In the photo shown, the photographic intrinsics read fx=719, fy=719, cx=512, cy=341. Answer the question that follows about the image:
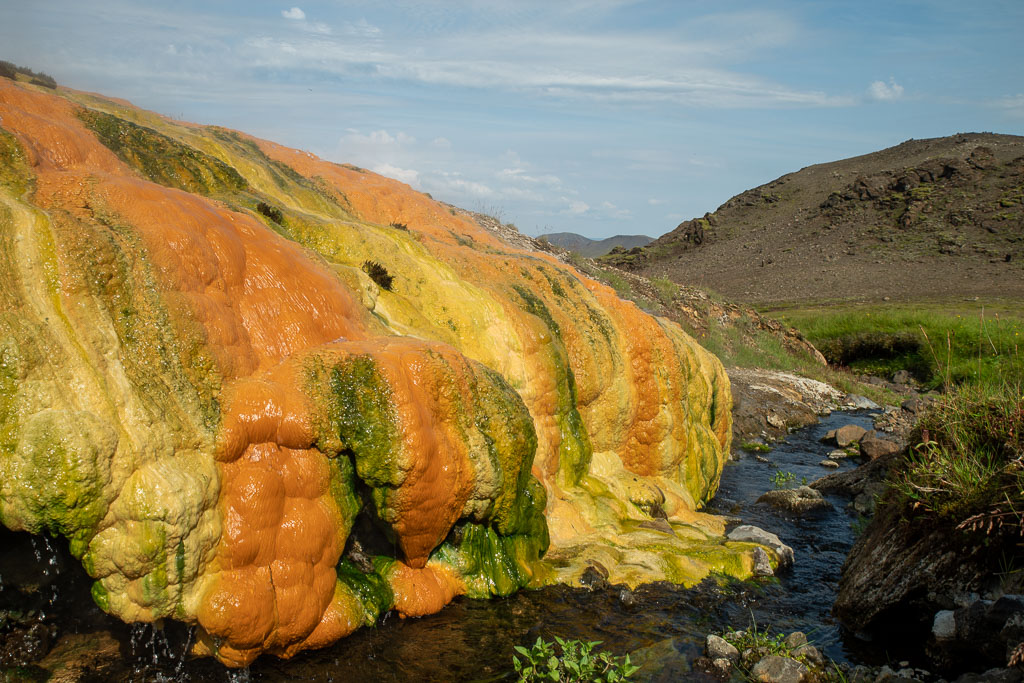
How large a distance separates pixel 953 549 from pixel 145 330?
7.92 metres

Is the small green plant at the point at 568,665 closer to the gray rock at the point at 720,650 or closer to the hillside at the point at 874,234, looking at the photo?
the gray rock at the point at 720,650

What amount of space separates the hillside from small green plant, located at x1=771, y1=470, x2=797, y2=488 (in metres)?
41.3

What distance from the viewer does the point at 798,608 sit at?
347 inches

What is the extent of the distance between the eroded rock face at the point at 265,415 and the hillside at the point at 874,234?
49.2m

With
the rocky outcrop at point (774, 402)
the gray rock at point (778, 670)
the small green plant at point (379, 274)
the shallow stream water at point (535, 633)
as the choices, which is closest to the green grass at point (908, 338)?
the rocky outcrop at point (774, 402)

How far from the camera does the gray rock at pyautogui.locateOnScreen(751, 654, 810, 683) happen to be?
22.3ft

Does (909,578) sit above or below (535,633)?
Answer: above

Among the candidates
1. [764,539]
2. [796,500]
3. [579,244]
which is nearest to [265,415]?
[764,539]

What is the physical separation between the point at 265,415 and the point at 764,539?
747 centimetres

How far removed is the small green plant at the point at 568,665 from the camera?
632cm

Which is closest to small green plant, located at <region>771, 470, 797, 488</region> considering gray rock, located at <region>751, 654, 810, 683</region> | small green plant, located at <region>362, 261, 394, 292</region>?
gray rock, located at <region>751, 654, 810, 683</region>

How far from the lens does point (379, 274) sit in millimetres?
10180

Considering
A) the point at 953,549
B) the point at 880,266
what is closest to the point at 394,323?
the point at 953,549

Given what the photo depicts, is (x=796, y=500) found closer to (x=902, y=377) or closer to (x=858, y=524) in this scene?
(x=858, y=524)
